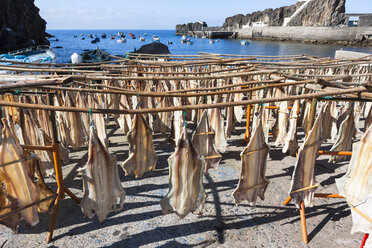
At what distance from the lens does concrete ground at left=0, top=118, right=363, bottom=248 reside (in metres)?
3.14

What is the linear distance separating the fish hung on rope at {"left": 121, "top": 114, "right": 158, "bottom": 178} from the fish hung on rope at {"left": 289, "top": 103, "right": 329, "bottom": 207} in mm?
1861

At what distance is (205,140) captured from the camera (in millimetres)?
3385

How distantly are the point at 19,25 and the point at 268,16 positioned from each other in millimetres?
85200

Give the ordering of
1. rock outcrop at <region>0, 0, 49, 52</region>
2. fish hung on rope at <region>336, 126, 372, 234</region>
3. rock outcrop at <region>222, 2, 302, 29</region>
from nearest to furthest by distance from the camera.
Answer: fish hung on rope at <region>336, 126, 372, 234</region>, rock outcrop at <region>0, 0, 49, 52</region>, rock outcrop at <region>222, 2, 302, 29</region>

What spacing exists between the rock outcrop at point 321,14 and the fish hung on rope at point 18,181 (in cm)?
8292

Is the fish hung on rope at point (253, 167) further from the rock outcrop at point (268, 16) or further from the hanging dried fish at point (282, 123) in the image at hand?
the rock outcrop at point (268, 16)

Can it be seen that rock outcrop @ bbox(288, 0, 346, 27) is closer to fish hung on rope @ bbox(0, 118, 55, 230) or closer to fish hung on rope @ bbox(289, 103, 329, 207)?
fish hung on rope @ bbox(289, 103, 329, 207)

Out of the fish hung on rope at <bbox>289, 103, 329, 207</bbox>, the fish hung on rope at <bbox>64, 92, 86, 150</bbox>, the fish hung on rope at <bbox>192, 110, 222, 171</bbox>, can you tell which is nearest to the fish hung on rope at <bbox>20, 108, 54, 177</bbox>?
the fish hung on rope at <bbox>64, 92, 86, 150</bbox>

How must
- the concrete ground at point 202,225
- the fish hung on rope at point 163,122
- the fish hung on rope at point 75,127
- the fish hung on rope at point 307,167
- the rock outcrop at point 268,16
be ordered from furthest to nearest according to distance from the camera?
the rock outcrop at point 268,16, the fish hung on rope at point 163,122, the fish hung on rope at point 75,127, the concrete ground at point 202,225, the fish hung on rope at point 307,167

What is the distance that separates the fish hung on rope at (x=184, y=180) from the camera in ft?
8.63

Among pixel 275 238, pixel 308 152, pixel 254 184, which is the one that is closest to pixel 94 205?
pixel 254 184

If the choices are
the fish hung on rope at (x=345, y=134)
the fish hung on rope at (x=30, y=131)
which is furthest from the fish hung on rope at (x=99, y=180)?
the fish hung on rope at (x=345, y=134)

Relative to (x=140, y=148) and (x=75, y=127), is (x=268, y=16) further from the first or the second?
(x=140, y=148)

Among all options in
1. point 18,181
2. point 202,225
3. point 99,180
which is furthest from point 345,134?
point 18,181
